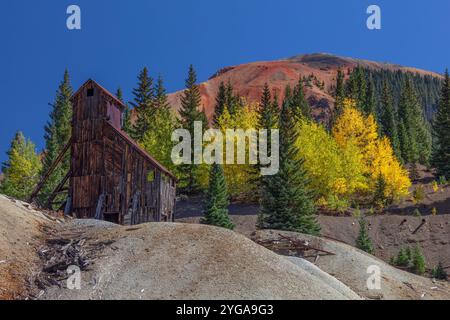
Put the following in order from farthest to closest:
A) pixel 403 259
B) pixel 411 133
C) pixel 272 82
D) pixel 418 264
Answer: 1. pixel 272 82
2. pixel 411 133
3. pixel 403 259
4. pixel 418 264

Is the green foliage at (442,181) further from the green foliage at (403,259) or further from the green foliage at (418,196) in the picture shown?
the green foliage at (403,259)

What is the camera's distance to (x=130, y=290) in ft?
53.0

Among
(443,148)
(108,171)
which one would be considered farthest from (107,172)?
(443,148)

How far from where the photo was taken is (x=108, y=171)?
33.4 meters

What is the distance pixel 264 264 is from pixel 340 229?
31.5 m

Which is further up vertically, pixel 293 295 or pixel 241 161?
pixel 241 161

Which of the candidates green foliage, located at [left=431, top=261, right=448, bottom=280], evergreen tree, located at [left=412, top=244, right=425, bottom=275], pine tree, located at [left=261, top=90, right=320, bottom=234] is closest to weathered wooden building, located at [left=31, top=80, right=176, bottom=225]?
pine tree, located at [left=261, top=90, right=320, bottom=234]

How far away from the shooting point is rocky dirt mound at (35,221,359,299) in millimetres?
16016

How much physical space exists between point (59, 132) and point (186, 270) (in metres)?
58.4

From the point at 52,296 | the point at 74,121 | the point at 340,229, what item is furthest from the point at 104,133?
the point at 340,229

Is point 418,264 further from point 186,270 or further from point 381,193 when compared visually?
point 186,270

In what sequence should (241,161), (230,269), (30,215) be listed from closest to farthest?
1. (230,269)
2. (30,215)
3. (241,161)

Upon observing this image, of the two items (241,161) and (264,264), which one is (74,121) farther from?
(241,161)

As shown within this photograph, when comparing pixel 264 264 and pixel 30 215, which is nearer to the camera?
pixel 264 264
